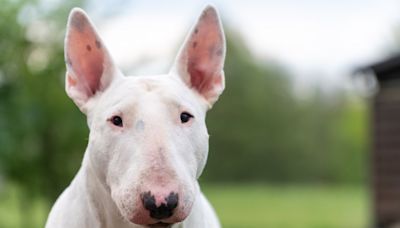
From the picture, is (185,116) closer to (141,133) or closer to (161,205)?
(141,133)

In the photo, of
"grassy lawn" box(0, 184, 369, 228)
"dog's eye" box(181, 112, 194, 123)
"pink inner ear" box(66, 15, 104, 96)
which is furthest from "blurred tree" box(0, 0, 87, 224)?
"dog's eye" box(181, 112, 194, 123)

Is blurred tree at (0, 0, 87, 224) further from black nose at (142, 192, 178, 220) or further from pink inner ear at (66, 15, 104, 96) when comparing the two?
black nose at (142, 192, 178, 220)

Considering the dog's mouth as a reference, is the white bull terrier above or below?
above

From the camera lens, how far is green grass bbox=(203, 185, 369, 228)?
129 feet

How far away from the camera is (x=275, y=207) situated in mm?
51250

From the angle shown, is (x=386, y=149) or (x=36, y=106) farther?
(x=386, y=149)

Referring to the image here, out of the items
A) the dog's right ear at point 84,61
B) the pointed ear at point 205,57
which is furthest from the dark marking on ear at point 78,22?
the pointed ear at point 205,57

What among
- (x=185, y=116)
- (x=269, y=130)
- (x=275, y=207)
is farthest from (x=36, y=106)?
(x=269, y=130)

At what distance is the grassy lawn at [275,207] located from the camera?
36853mm

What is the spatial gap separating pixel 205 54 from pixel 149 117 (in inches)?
36.6

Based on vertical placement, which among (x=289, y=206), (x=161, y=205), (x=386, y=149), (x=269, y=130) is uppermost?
(x=269, y=130)

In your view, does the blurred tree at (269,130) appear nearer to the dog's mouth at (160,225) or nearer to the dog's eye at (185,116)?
the dog's eye at (185,116)

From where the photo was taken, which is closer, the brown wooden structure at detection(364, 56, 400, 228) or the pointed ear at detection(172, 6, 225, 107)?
the pointed ear at detection(172, 6, 225, 107)

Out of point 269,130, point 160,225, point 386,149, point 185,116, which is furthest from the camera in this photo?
point 269,130
